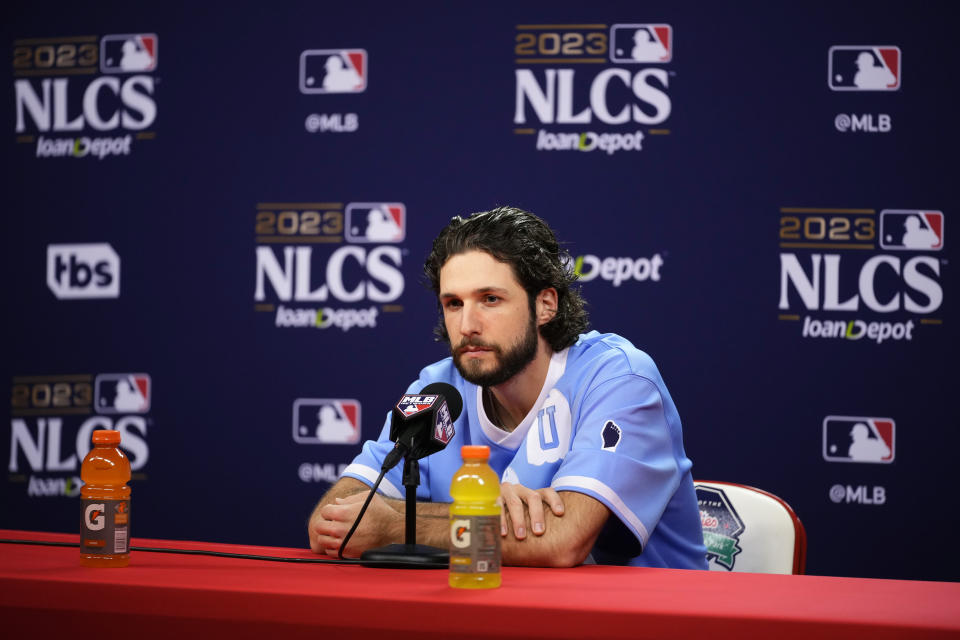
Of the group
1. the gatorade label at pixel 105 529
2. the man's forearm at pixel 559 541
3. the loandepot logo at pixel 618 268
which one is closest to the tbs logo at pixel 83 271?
the loandepot logo at pixel 618 268

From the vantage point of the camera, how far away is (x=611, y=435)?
66.6 inches

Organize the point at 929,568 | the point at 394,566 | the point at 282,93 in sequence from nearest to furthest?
the point at 394,566 → the point at 929,568 → the point at 282,93

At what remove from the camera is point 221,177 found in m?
3.59

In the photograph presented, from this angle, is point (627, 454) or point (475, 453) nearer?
point (475, 453)

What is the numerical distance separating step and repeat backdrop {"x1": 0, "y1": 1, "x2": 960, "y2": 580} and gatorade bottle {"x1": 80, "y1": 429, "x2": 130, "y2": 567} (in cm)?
197

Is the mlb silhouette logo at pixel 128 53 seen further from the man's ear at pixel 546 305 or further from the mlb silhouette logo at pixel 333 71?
the man's ear at pixel 546 305

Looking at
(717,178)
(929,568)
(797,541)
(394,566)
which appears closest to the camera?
(394,566)

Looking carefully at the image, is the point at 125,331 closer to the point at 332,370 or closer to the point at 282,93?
the point at 332,370

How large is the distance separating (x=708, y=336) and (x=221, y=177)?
2.00 m

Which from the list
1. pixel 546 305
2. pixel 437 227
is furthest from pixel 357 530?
pixel 437 227

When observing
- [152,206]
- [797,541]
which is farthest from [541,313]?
[152,206]

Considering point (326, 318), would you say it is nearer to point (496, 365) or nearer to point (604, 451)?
point (496, 365)

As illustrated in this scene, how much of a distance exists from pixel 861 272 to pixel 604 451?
1966 mm

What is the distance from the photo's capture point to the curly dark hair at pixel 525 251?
6.86 feet
